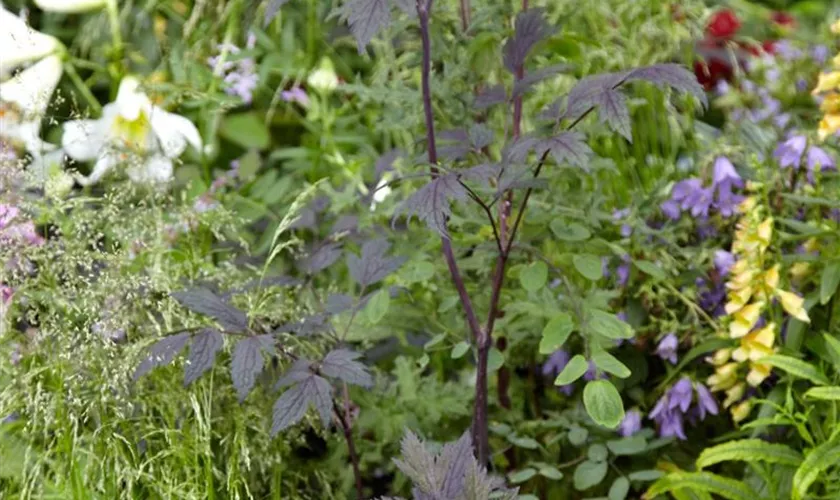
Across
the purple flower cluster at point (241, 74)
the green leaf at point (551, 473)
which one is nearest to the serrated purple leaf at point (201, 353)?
the green leaf at point (551, 473)

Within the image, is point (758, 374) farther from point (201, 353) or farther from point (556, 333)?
point (201, 353)

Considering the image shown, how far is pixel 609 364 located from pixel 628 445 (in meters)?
0.26

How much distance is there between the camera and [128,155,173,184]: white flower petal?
155 centimetres

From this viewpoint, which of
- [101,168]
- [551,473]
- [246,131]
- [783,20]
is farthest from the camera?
[783,20]

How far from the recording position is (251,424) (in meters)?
1.37

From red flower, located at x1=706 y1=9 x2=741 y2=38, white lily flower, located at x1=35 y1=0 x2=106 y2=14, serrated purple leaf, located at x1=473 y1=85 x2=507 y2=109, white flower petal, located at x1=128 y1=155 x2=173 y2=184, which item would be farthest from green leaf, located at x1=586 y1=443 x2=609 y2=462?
red flower, located at x1=706 y1=9 x2=741 y2=38

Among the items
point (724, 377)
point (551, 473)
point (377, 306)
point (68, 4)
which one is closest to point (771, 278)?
point (724, 377)

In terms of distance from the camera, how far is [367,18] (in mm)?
1080

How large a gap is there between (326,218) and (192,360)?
0.74 m

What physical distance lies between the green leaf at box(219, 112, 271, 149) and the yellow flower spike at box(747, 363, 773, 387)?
1387 millimetres

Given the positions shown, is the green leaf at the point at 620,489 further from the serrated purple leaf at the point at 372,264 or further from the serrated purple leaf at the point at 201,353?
the serrated purple leaf at the point at 201,353

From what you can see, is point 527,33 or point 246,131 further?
point 246,131

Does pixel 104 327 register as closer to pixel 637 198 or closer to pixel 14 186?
pixel 14 186

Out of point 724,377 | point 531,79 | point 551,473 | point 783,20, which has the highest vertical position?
point 531,79
